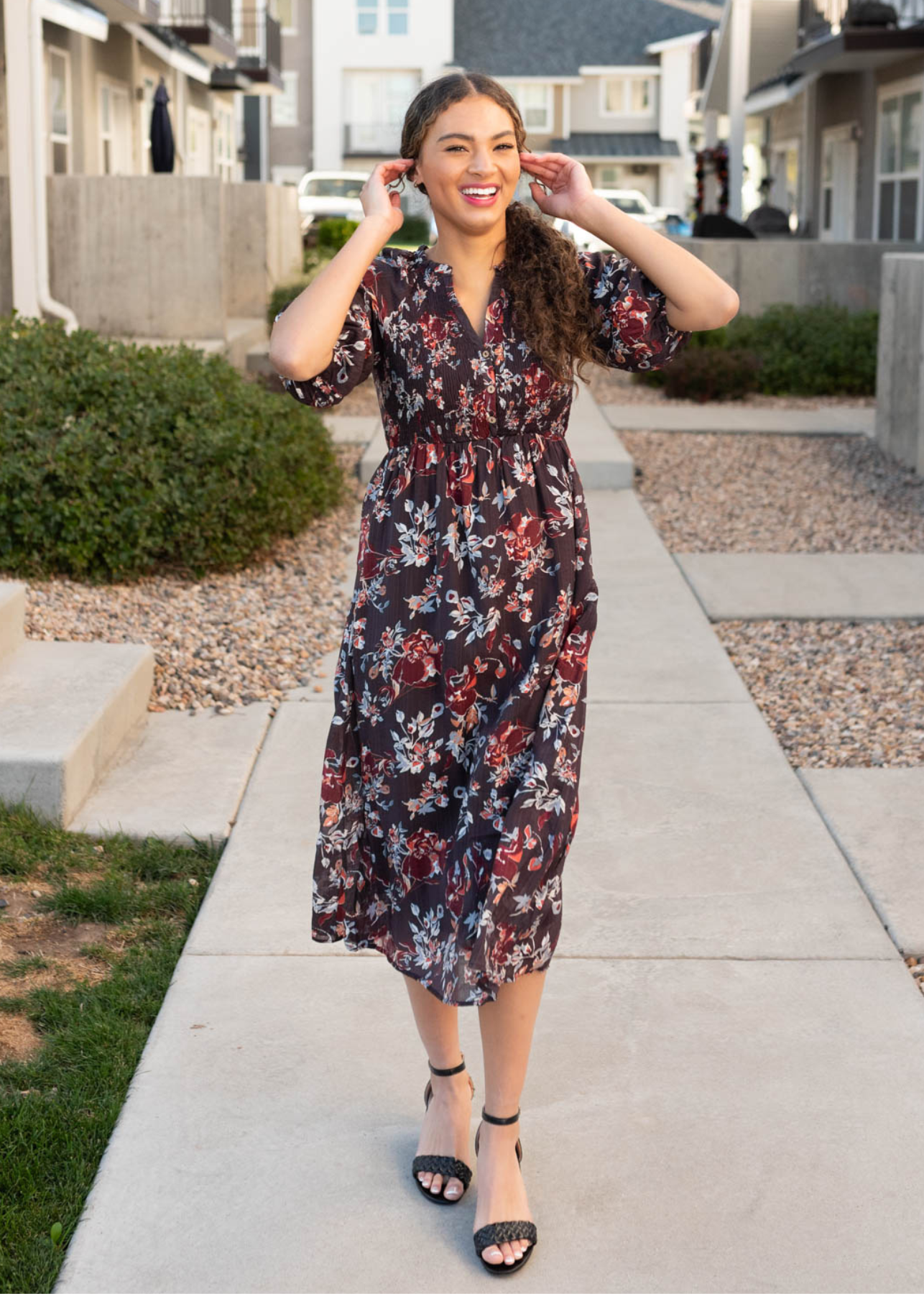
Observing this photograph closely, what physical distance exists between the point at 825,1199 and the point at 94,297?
10.7 metres

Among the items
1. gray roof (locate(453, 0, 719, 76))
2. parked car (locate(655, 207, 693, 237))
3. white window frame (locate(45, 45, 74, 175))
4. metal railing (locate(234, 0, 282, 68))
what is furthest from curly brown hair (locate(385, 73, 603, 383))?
gray roof (locate(453, 0, 719, 76))

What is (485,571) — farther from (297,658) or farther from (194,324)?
(194,324)

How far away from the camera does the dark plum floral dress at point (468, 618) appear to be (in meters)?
2.51

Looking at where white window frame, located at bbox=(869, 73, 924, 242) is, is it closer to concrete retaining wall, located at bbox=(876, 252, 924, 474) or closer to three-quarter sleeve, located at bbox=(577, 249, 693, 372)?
concrete retaining wall, located at bbox=(876, 252, 924, 474)

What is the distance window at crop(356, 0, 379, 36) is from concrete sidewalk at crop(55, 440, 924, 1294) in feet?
139

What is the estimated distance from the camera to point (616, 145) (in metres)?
45.6

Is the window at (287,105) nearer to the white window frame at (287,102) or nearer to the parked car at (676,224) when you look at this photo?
the white window frame at (287,102)

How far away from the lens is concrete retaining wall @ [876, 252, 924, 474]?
32.9 ft

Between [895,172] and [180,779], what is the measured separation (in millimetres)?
15689

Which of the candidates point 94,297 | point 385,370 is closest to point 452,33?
point 94,297

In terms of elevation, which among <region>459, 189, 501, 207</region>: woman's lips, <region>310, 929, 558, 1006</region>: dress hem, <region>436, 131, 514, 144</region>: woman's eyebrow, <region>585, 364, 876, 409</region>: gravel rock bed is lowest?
<region>310, 929, 558, 1006</region>: dress hem

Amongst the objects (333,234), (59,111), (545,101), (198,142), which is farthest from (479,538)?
(545,101)

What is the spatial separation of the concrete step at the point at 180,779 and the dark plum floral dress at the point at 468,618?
181 cm

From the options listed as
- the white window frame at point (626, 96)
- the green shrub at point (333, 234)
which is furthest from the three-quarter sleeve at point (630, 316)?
the white window frame at point (626, 96)
